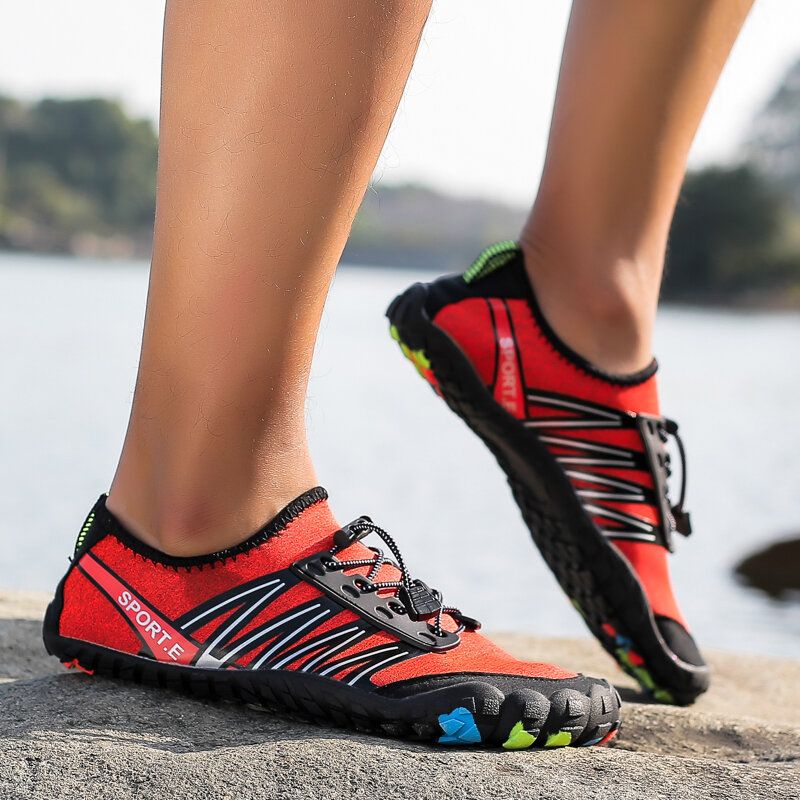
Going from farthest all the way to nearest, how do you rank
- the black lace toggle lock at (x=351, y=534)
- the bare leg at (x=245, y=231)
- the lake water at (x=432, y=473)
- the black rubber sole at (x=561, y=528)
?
the lake water at (x=432, y=473)
the black rubber sole at (x=561, y=528)
the black lace toggle lock at (x=351, y=534)
the bare leg at (x=245, y=231)

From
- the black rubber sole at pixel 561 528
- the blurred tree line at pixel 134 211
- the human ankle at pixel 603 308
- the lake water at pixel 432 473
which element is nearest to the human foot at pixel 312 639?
the lake water at pixel 432 473

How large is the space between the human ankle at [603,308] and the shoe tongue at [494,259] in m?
0.07

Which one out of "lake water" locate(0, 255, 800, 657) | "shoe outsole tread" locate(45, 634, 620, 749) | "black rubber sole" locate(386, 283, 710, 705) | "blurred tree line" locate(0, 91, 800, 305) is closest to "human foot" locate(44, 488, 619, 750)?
"shoe outsole tread" locate(45, 634, 620, 749)

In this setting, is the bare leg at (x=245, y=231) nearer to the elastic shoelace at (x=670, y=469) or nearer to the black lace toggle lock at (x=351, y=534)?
the black lace toggle lock at (x=351, y=534)

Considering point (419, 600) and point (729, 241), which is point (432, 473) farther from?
point (729, 241)

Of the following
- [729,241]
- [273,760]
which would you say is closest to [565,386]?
[273,760]

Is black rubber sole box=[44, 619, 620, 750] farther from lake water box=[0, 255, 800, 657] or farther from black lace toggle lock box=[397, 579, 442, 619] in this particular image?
lake water box=[0, 255, 800, 657]

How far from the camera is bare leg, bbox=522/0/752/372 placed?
1.25 m

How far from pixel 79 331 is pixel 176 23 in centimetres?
725

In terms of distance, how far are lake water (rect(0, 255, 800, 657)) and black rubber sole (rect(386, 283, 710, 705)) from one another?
0.14m

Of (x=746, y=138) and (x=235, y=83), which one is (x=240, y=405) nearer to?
(x=235, y=83)

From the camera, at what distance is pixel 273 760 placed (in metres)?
0.75

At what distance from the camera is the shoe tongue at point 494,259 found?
1352mm

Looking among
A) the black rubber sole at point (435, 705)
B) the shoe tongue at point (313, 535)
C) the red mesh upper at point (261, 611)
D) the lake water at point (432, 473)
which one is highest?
the shoe tongue at point (313, 535)
